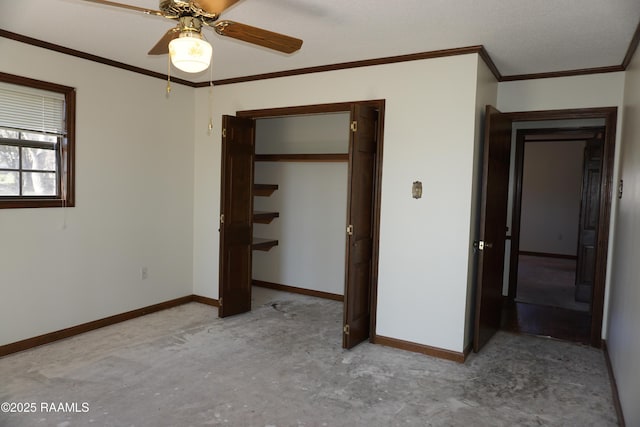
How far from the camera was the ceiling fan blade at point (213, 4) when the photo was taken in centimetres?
197

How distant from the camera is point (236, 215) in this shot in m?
4.49

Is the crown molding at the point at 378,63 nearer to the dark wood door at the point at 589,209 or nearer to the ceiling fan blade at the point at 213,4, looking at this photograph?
the dark wood door at the point at 589,209

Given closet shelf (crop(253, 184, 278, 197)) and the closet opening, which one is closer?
the closet opening

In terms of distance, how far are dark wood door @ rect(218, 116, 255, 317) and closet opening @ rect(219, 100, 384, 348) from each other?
0.01 meters

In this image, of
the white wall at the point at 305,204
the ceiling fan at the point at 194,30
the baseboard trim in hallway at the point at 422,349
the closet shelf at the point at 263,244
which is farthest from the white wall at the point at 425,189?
the closet shelf at the point at 263,244

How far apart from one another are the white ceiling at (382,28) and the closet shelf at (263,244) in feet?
7.27

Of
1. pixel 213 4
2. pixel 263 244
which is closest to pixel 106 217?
pixel 263 244

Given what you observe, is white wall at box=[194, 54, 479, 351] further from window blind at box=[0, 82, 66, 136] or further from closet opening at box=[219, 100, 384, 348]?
window blind at box=[0, 82, 66, 136]

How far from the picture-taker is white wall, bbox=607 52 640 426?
2377 mm

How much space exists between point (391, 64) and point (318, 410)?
8.98ft

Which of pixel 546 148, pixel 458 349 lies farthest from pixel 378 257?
pixel 546 148

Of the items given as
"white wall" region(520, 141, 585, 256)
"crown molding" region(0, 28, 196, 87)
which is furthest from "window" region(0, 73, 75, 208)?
"white wall" region(520, 141, 585, 256)

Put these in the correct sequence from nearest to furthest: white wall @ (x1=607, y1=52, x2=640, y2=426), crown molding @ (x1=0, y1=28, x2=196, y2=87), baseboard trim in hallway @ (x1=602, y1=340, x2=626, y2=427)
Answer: white wall @ (x1=607, y1=52, x2=640, y2=426), baseboard trim in hallway @ (x1=602, y1=340, x2=626, y2=427), crown molding @ (x1=0, y1=28, x2=196, y2=87)

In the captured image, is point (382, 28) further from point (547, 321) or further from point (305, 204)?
point (547, 321)
